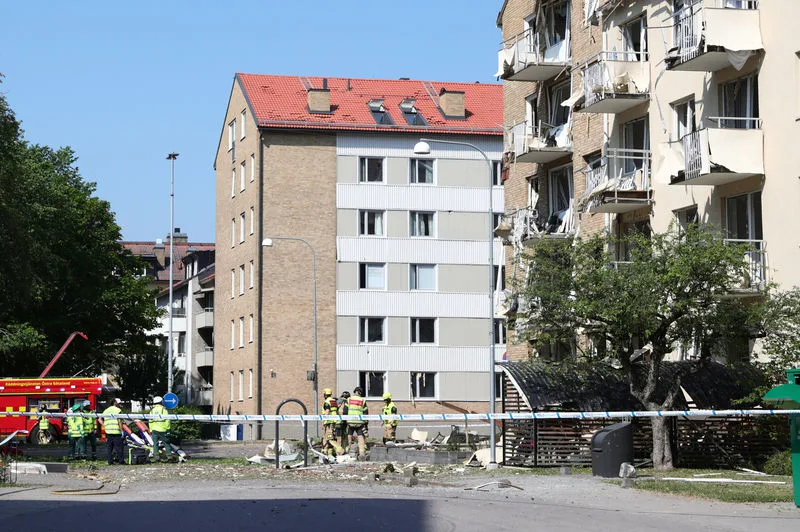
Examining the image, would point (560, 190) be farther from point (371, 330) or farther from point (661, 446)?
point (371, 330)

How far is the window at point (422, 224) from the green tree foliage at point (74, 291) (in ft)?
43.4

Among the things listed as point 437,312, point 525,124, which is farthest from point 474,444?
point 437,312

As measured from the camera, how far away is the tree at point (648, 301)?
24.1m

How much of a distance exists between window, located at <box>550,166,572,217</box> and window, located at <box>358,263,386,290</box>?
894 inches

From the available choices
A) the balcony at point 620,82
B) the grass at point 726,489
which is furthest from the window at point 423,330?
the grass at point 726,489

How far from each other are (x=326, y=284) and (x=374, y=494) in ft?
133

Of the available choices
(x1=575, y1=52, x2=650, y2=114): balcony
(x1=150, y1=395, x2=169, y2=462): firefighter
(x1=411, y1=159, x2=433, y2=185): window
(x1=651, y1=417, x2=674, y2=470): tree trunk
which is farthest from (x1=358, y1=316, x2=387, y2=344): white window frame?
(x1=651, y1=417, x2=674, y2=470): tree trunk

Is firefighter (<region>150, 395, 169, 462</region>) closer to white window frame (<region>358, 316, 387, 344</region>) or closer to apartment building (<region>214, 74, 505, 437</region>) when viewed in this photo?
apartment building (<region>214, 74, 505, 437</region>)

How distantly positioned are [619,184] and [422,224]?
29.2 metres

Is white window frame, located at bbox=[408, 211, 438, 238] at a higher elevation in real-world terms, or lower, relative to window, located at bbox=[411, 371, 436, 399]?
higher

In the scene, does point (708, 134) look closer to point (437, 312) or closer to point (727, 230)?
point (727, 230)

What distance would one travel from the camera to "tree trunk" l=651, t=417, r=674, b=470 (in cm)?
2516

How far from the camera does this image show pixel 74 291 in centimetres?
5672

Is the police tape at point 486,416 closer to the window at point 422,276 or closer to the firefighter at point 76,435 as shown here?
the firefighter at point 76,435
